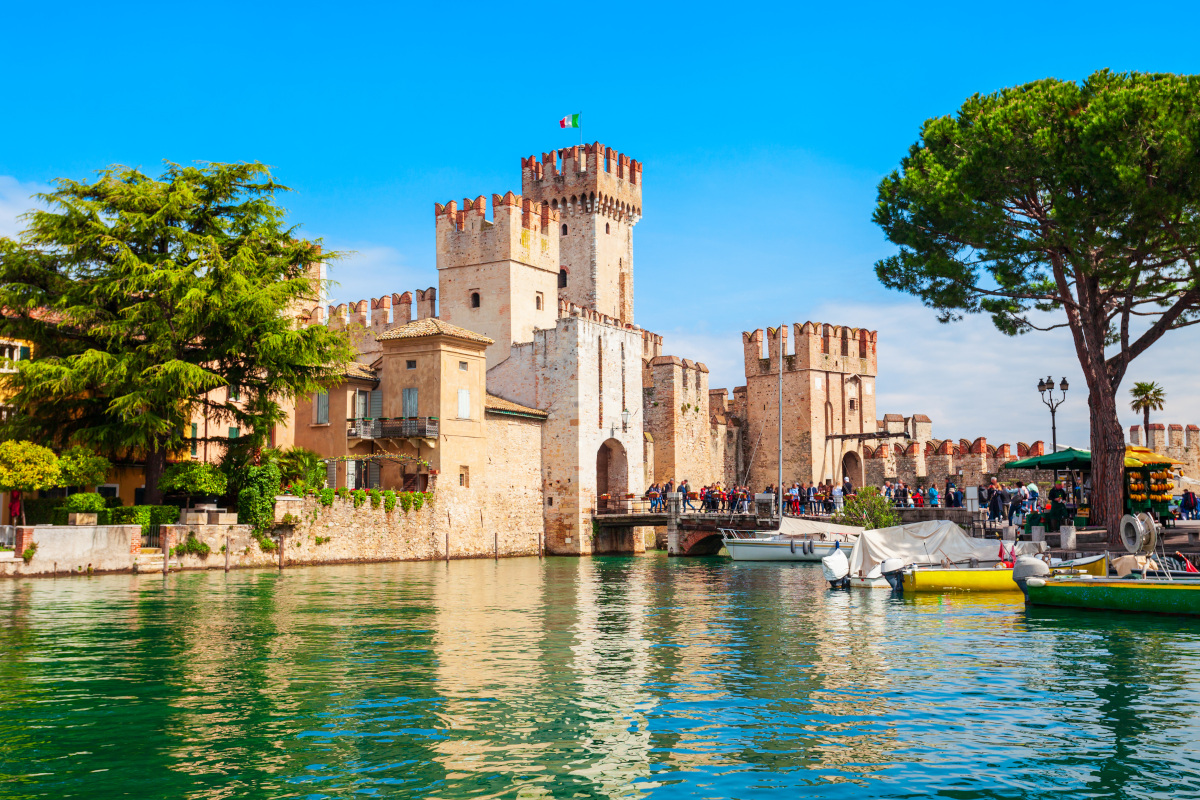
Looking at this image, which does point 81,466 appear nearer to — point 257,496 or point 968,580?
point 257,496

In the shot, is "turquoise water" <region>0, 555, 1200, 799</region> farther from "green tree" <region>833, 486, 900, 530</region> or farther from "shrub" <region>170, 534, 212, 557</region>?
"green tree" <region>833, 486, 900, 530</region>

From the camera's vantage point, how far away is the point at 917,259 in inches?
929

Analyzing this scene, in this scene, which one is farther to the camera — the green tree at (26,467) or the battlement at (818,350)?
the battlement at (818,350)

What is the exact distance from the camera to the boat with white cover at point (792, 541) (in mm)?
31156

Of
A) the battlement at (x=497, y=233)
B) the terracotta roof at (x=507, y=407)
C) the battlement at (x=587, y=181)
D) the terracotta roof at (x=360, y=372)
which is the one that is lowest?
the terracotta roof at (x=507, y=407)

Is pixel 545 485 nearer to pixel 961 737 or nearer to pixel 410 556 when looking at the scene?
pixel 410 556

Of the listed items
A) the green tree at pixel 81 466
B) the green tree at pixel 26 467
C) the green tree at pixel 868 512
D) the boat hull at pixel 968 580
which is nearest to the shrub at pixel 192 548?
the green tree at pixel 81 466

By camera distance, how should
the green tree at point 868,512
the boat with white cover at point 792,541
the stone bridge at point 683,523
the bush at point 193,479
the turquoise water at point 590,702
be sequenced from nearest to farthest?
the turquoise water at point 590,702
the bush at point 193,479
the boat with white cover at point 792,541
the green tree at point 868,512
the stone bridge at point 683,523

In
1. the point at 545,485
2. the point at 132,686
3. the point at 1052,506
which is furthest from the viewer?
the point at 545,485

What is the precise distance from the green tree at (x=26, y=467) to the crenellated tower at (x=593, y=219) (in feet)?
93.3

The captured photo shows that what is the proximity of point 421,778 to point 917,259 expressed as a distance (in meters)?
19.4

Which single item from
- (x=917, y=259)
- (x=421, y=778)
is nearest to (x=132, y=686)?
(x=421, y=778)

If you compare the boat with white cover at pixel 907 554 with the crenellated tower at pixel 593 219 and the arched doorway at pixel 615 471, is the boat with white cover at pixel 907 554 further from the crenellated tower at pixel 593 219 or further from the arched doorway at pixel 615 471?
the crenellated tower at pixel 593 219

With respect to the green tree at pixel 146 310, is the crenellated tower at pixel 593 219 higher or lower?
higher
